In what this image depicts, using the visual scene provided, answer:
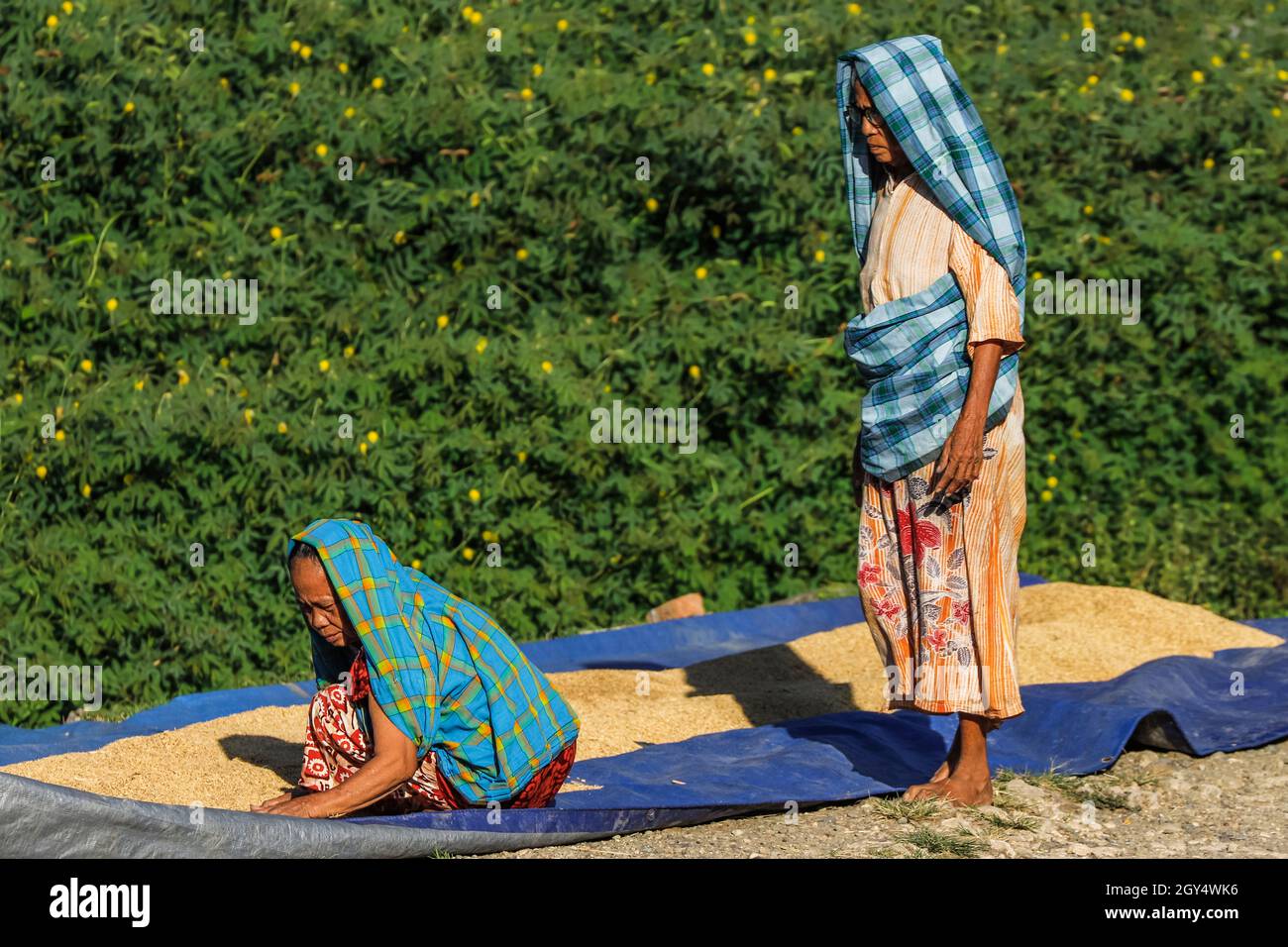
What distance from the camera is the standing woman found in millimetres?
4289

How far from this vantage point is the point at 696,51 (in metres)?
8.05

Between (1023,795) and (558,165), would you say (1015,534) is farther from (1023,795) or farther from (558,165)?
(558,165)

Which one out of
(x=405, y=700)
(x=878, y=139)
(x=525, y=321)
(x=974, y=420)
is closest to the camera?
(x=405, y=700)

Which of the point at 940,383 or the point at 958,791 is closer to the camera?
the point at 940,383

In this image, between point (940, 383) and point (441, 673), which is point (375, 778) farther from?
point (940, 383)

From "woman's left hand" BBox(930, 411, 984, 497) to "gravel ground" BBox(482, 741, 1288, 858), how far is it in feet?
2.86

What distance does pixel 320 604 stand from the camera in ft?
12.8

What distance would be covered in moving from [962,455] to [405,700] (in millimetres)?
1537

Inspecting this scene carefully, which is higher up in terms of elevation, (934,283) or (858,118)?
(858,118)

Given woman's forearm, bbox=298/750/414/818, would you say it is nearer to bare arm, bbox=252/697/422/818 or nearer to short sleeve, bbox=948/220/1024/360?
bare arm, bbox=252/697/422/818

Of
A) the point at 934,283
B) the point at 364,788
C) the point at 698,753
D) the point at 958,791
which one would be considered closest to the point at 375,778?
the point at 364,788

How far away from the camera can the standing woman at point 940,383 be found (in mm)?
4289

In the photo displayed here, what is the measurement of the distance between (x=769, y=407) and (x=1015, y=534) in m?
3.15

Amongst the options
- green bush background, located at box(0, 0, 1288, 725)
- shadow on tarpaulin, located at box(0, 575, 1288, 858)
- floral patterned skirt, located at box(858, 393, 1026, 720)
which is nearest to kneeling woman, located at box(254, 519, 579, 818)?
shadow on tarpaulin, located at box(0, 575, 1288, 858)
